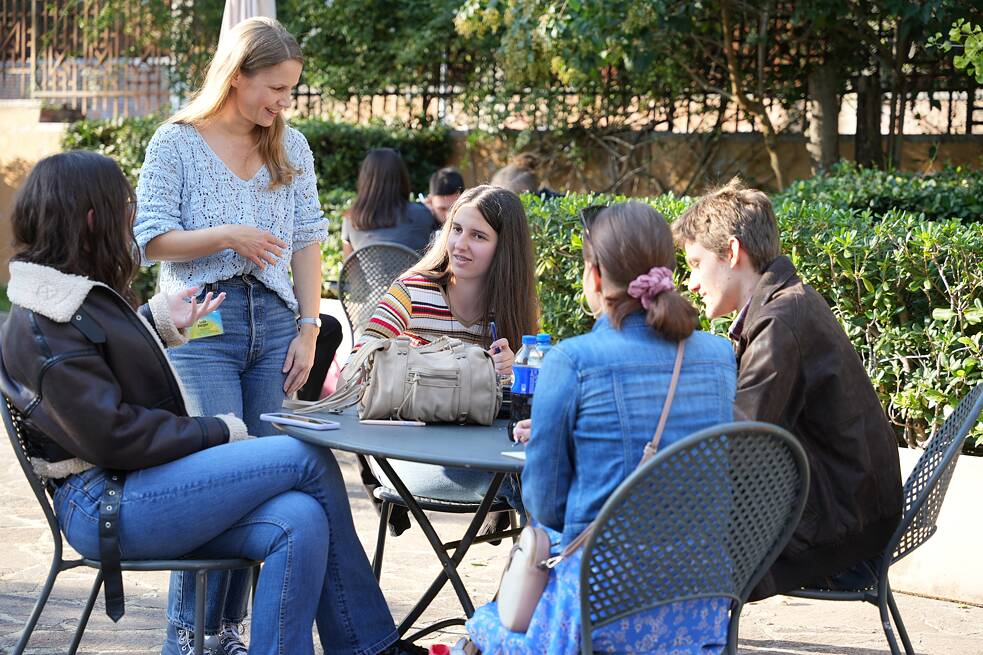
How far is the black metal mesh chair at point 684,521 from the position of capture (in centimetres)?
221

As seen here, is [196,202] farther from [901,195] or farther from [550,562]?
[901,195]

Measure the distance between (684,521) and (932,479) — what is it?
0.90 metres

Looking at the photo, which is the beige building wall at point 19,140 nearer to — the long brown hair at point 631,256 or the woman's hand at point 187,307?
the woman's hand at point 187,307

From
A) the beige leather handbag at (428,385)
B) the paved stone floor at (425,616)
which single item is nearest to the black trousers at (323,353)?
the paved stone floor at (425,616)

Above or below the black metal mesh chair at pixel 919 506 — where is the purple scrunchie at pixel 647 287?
above

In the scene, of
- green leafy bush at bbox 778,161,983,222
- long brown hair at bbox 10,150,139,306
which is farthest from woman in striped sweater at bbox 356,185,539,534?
green leafy bush at bbox 778,161,983,222

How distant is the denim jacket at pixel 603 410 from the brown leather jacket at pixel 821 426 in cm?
49

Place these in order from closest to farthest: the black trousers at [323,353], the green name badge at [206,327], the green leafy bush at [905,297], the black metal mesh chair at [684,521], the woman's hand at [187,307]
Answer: the black metal mesh chair at [684,521] → the woman's hand at [187,307] → the green name badge at [206,327] → the green leafy bush at [905,297] → the black trousers at [323,353]

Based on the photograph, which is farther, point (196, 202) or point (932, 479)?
point (196, 202)

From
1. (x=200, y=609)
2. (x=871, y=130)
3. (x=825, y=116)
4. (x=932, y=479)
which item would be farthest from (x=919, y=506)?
(x=871, y=130)

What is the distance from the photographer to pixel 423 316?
365 cm

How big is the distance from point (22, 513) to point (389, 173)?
2703 millimetres

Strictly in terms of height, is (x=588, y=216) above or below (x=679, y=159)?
below

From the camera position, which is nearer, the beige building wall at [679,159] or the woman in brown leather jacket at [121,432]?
the woman in brown leather jacket at [121,432]
